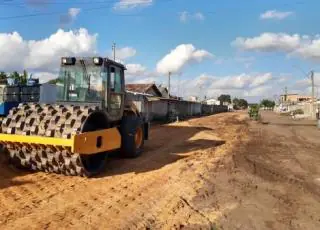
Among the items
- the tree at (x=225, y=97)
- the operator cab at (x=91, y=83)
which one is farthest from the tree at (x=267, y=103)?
the operator cab at (x=91, y=83)

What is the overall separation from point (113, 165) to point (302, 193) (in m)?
4.72

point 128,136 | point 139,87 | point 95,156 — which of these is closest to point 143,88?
point 139,87

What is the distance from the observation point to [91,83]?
36.9ft

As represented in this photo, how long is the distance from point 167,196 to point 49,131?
108 inches

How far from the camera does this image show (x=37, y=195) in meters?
7.81

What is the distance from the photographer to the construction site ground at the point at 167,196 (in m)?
6.66

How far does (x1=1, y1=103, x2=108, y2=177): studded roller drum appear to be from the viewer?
8922 millimetres

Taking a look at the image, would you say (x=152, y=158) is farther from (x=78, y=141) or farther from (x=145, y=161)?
(x=78, y=141)

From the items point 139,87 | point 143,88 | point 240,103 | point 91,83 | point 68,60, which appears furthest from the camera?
point 240,103

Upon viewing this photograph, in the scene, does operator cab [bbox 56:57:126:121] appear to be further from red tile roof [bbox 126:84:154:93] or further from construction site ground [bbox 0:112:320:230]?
red tile roof [bbox 126:84:154:93]

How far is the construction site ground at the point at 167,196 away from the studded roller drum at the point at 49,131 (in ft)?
0.83

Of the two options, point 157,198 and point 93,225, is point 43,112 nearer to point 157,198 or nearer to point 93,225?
point 157,198

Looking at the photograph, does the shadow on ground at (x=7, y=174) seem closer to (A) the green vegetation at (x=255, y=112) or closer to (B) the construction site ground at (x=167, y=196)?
(B) the construction site ground at (x=167, y=196)

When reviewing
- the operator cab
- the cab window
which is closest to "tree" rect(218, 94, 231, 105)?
the cab window
